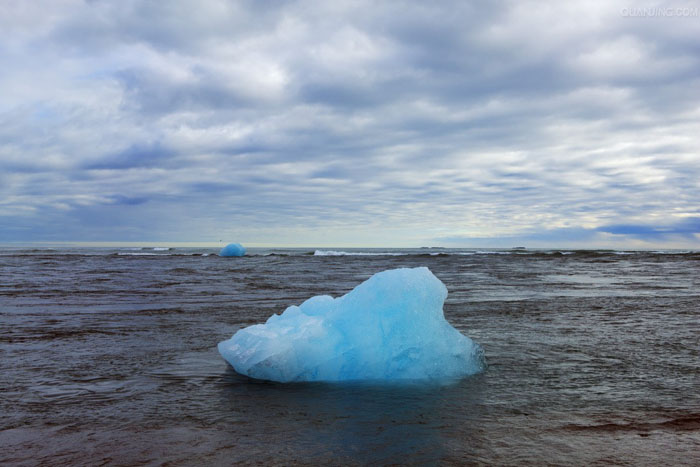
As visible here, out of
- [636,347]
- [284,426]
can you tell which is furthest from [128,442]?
[636,347]

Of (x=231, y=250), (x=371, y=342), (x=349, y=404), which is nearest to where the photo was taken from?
(x=349, y=404)

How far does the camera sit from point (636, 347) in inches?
233

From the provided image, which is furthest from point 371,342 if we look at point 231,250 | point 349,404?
point 231,250

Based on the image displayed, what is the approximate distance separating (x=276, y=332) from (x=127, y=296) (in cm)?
824

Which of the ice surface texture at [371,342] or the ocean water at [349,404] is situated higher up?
the ice surface texture at [371,342]

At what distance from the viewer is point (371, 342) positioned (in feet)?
16.4

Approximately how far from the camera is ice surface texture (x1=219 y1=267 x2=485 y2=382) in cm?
477

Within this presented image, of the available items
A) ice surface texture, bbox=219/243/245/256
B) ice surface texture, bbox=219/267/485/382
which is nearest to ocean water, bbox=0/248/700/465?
ice surface texture, bbox=219/267/485/382

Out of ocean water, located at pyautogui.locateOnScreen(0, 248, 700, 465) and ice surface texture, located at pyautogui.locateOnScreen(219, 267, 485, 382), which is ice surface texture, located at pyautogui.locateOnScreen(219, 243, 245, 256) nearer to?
ocean water, located at pyautogui.locateOnScreen(0, 248, 700, 465)

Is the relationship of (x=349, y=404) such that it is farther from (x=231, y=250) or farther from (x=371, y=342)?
(x=231, y=250)

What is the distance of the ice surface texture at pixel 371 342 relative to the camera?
4.77 meters

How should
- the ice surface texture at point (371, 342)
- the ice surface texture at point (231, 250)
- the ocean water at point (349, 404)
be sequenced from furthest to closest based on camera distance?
the ice surface texture at point (231, 250), the ice surface texture at point (371, 342), the ocean water at point (349, 404)

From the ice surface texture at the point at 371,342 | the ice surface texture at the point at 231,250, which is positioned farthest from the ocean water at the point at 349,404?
the ice surface texture at the point at 231,250

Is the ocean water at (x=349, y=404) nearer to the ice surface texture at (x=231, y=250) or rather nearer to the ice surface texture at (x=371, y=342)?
the ice surface texture at (x=371, y=342)
